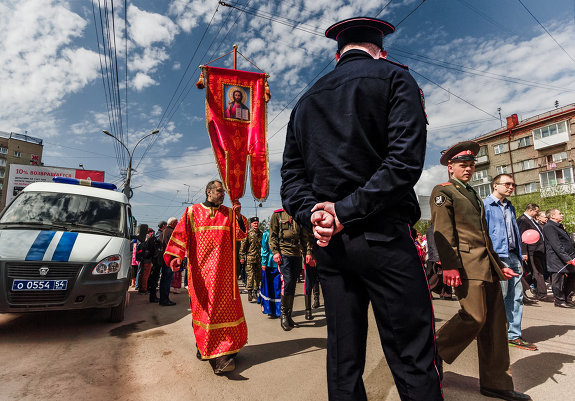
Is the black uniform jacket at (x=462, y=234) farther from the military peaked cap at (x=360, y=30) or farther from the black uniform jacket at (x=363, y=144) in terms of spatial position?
the military peaked cap at (x=360, y=30)

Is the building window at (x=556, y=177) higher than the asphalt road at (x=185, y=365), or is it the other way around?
the building window at (x=556, y=177)

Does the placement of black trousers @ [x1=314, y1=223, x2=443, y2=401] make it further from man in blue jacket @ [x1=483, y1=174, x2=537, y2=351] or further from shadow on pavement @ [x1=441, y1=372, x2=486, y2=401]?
man in blue jacket @ [x1=483, y1=174, x2=537, y2=351]

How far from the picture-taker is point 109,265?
15.1 ft

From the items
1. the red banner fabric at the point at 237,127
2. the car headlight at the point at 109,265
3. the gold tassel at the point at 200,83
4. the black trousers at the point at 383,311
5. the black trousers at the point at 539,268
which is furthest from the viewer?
the black trousers at the point at 539,268

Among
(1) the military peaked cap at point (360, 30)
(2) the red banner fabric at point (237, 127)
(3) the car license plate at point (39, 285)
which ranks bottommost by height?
(3) the car license plate at point (39, 285)

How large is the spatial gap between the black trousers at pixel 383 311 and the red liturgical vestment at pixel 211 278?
2.29 m

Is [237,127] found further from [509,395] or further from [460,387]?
[509,395]

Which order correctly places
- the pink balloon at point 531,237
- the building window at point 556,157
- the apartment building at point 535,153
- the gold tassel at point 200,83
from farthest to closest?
the building window at point 556,157, the apartment building at point 535,153, the pink balloon at point 531,237, the gold tassel at point 200,83

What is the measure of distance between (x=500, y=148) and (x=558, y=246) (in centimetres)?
3837

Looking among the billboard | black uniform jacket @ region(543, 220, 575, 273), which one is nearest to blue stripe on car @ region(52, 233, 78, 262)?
black uniform jacket @ region(543, 220, 575, 273)

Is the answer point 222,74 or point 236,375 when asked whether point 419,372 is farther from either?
point 222,74

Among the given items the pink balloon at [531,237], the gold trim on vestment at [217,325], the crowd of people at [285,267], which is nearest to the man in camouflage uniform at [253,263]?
the crowd of people at [285,267]

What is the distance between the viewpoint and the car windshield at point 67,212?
16.0ft

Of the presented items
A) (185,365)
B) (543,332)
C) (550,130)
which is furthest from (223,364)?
(550,130)
